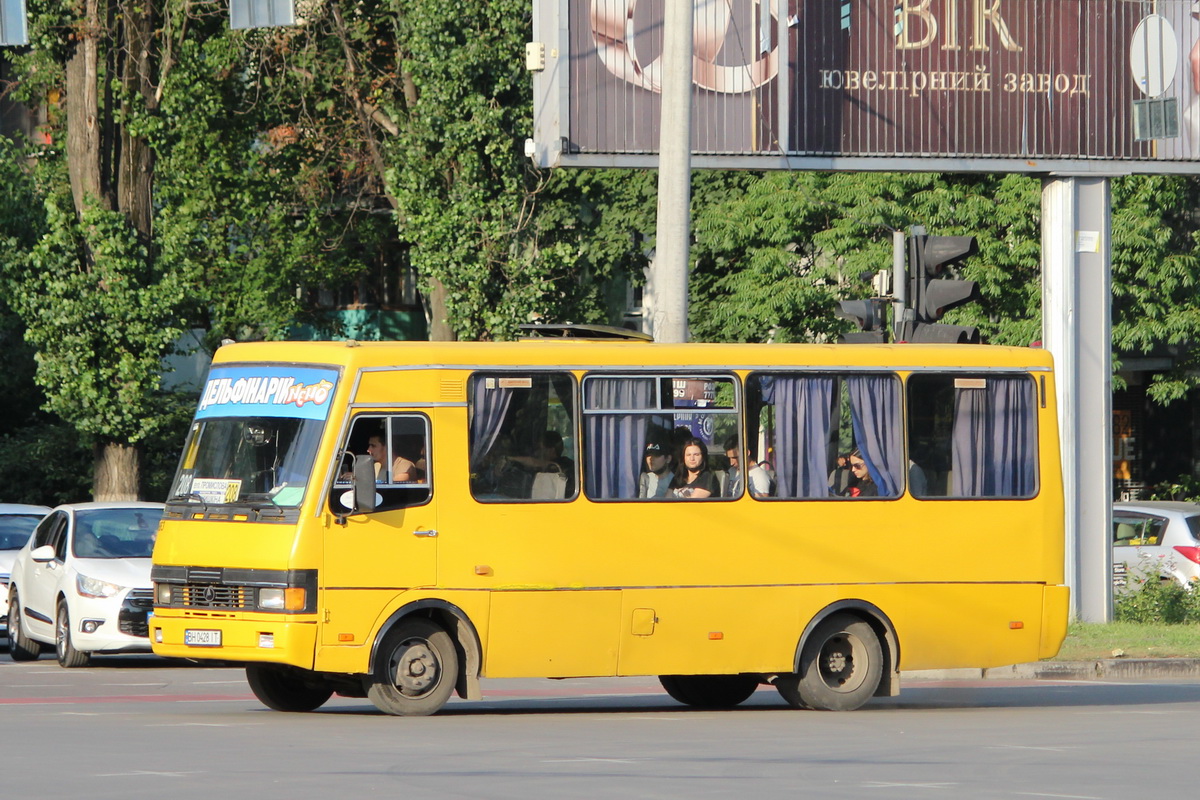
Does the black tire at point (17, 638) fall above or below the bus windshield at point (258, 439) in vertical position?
below

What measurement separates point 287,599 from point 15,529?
12.9m

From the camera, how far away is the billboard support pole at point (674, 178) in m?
18.7

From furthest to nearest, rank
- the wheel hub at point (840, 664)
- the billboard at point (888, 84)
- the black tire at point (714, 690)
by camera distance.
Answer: the billboard at point (888, 84), the black tire at point (714, 690), the wheel hub at point (840, 664)

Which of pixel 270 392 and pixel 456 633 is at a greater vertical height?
pixel 270 392

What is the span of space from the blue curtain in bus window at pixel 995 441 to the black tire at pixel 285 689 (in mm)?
5103

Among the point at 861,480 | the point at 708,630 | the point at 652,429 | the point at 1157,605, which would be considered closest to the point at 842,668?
the point at 708,630

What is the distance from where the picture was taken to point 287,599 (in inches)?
533

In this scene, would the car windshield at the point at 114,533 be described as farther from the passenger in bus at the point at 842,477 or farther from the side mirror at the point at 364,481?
the passenger in bus at the point at 842,477

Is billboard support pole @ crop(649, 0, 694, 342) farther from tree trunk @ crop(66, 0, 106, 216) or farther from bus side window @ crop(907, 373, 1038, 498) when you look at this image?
tree trunk @ crop(66, 0, 106, 216)

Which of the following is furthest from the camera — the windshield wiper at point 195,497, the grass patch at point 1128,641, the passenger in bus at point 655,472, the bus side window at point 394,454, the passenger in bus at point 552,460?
the grass patch at point 1128,641

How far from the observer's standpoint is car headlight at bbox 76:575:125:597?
20.2 meters

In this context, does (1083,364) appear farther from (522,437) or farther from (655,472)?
(522,437)

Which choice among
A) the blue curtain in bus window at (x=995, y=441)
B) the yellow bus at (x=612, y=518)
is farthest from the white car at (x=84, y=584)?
the blue curtain in bus window at (x=995, y=441)

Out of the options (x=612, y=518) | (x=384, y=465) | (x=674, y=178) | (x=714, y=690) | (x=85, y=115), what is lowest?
(x=714, y=690)
